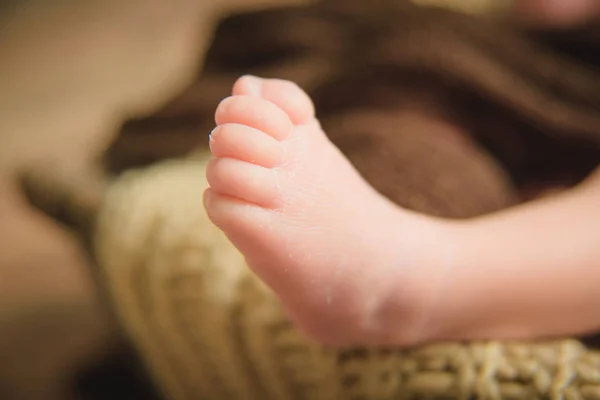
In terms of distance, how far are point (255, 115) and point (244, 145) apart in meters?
0.02

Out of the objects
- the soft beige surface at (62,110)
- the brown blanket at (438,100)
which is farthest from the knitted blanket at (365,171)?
the soft beige surface at (62,110)

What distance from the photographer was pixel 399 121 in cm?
39

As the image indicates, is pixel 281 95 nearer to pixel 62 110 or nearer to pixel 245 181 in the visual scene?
pixel 245 181

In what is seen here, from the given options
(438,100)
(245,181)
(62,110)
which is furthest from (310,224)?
(62,110)

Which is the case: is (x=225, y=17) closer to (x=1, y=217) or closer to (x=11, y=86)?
(x=1, y=217)

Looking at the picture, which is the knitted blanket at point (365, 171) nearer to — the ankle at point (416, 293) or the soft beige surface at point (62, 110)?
the ankle at point (416, 293)

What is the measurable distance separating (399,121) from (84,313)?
0.58m

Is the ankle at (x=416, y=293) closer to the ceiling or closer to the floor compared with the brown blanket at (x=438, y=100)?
closer to the floor

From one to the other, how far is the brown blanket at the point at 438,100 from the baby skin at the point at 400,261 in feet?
0.12

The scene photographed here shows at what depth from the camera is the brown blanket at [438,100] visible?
0.36m

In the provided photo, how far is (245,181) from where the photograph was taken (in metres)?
0.26

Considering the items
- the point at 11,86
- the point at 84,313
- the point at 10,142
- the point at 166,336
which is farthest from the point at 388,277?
the point at 11,86

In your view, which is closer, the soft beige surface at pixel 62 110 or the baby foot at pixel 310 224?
the baby foot at pixel 310 224

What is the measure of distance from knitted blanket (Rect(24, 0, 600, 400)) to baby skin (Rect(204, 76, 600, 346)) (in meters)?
0.01
